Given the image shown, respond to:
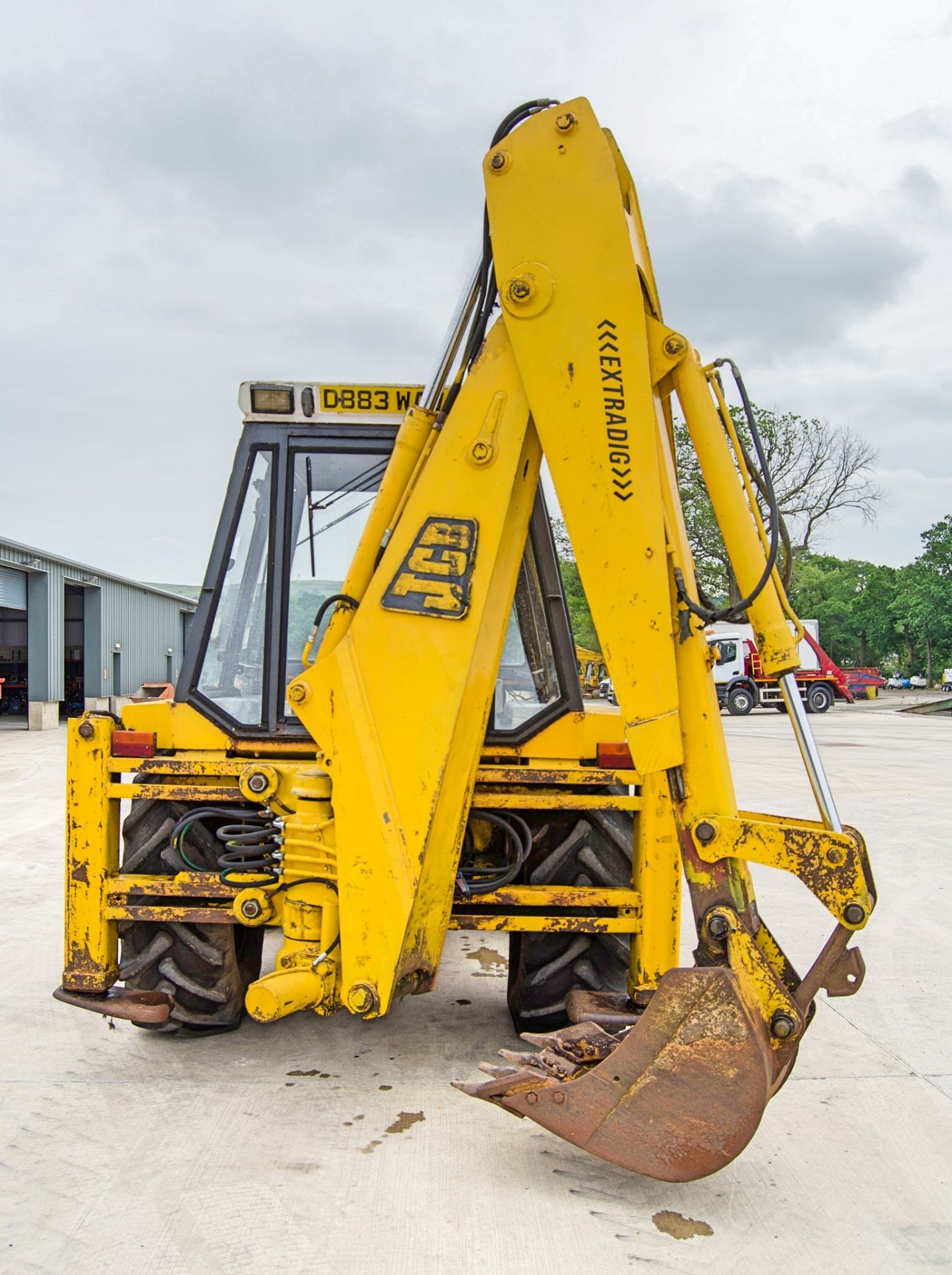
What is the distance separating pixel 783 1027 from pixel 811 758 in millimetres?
786

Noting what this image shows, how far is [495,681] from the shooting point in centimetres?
362

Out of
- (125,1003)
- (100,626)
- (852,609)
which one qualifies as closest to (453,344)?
(125,1003)

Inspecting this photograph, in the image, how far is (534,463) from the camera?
3.62 m

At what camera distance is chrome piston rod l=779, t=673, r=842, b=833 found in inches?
117

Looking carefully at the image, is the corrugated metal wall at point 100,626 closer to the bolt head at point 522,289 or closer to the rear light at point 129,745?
the rear light at point 129,745

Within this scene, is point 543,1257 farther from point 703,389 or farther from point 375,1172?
point 703,389

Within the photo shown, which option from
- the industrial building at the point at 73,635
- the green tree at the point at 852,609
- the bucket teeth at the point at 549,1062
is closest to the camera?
the bucket teeth at the point at 549,1062

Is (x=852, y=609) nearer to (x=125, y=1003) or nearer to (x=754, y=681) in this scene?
(x=754, y=681)

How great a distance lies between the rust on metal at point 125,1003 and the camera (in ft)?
12.4

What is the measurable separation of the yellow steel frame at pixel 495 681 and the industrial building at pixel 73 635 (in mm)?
21747

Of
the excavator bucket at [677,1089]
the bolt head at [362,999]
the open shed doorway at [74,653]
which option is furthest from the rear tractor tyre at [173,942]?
the open shed doorway at [74,653]

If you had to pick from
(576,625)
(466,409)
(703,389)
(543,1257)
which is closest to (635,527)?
(703,389)

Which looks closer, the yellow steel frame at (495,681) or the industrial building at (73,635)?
the yellow steel frame at (495,681)

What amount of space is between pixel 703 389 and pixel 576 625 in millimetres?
32551
